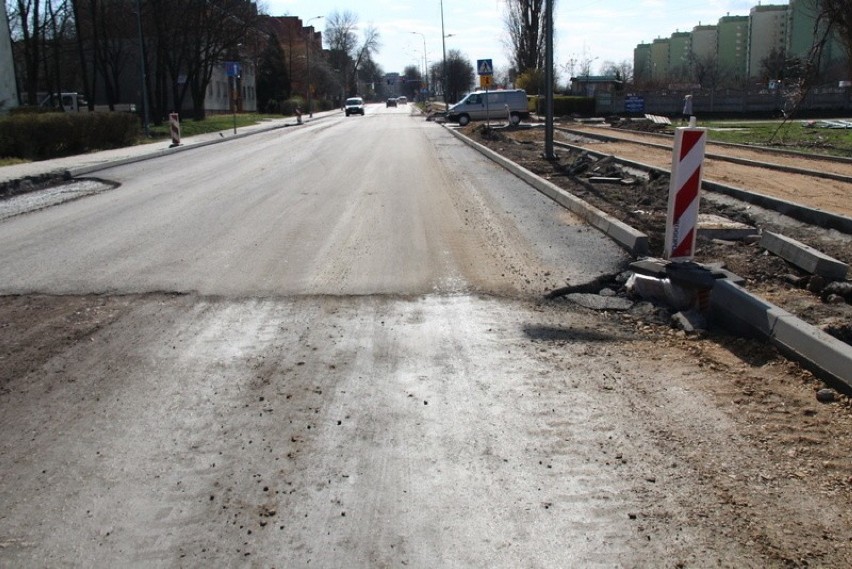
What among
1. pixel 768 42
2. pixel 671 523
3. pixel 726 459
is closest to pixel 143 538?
pixel 671 523

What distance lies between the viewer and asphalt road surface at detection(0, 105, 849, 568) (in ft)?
10.9

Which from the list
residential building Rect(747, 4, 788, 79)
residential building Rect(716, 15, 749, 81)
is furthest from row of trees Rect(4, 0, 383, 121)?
residential building Rect(716, 15, 749, 81)

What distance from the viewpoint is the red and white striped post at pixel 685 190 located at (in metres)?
7.12

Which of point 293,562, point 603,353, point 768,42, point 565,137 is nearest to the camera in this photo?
point 293,562

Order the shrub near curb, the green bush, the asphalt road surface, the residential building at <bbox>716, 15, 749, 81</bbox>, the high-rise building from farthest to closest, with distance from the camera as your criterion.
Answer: the residential building at <bbox>716, 15, 749, 81</bbox> < the green bush < the high-rise building < the shrub near curb < the asphalt road surface

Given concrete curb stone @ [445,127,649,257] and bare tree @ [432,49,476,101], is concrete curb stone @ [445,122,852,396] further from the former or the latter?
bare tree @ [432,49,476,101]

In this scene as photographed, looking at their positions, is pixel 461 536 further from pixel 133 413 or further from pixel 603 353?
pixel 603 353

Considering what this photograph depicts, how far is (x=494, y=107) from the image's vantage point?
154 ft

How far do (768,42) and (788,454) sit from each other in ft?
Result: 368

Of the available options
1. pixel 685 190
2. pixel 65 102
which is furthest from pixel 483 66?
pixel 65 102

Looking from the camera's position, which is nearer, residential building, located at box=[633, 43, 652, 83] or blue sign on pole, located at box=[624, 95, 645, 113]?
blue sign on pole, located at box=[624, 95, 645, 113]

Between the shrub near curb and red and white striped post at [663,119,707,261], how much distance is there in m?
21.3

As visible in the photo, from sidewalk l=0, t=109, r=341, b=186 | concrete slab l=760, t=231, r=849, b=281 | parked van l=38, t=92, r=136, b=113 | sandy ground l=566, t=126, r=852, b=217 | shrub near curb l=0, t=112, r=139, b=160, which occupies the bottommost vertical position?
concrete slab l=760, t=231, r=849, b=281

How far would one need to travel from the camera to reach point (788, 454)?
4004mm
